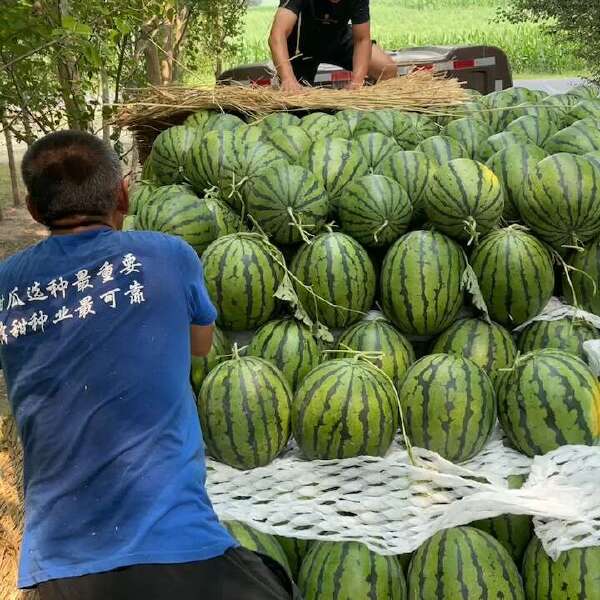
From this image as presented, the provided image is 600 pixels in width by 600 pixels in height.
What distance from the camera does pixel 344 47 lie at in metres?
6.76

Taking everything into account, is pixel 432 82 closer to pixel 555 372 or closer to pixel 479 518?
pixel 555 372

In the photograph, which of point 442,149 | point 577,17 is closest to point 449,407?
point 442,149

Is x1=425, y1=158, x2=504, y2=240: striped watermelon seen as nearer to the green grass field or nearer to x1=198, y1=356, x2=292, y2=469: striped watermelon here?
x1=198, y1=356, x2=292, y2=469: striped watermelon

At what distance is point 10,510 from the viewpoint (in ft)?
9.02

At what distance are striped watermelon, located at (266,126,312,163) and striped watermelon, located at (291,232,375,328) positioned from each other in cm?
57

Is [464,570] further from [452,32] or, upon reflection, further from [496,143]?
[452,32]

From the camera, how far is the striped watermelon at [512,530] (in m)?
2.23

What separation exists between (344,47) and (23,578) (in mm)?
5811

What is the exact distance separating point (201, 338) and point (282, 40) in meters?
4.24

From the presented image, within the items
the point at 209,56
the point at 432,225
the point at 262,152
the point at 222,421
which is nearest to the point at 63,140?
the point at 222,421

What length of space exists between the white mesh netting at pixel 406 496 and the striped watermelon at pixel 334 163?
107 cm

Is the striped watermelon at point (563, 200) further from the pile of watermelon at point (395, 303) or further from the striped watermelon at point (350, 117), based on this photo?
the striped watermelon at point (350, 117)

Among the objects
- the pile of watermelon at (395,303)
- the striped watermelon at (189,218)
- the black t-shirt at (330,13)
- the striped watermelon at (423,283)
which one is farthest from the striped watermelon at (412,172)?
the black t-shirt at (330,13)

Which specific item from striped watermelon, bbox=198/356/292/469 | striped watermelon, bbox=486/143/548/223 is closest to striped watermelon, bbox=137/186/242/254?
striped watermelon, bbox=198/356/292/469
